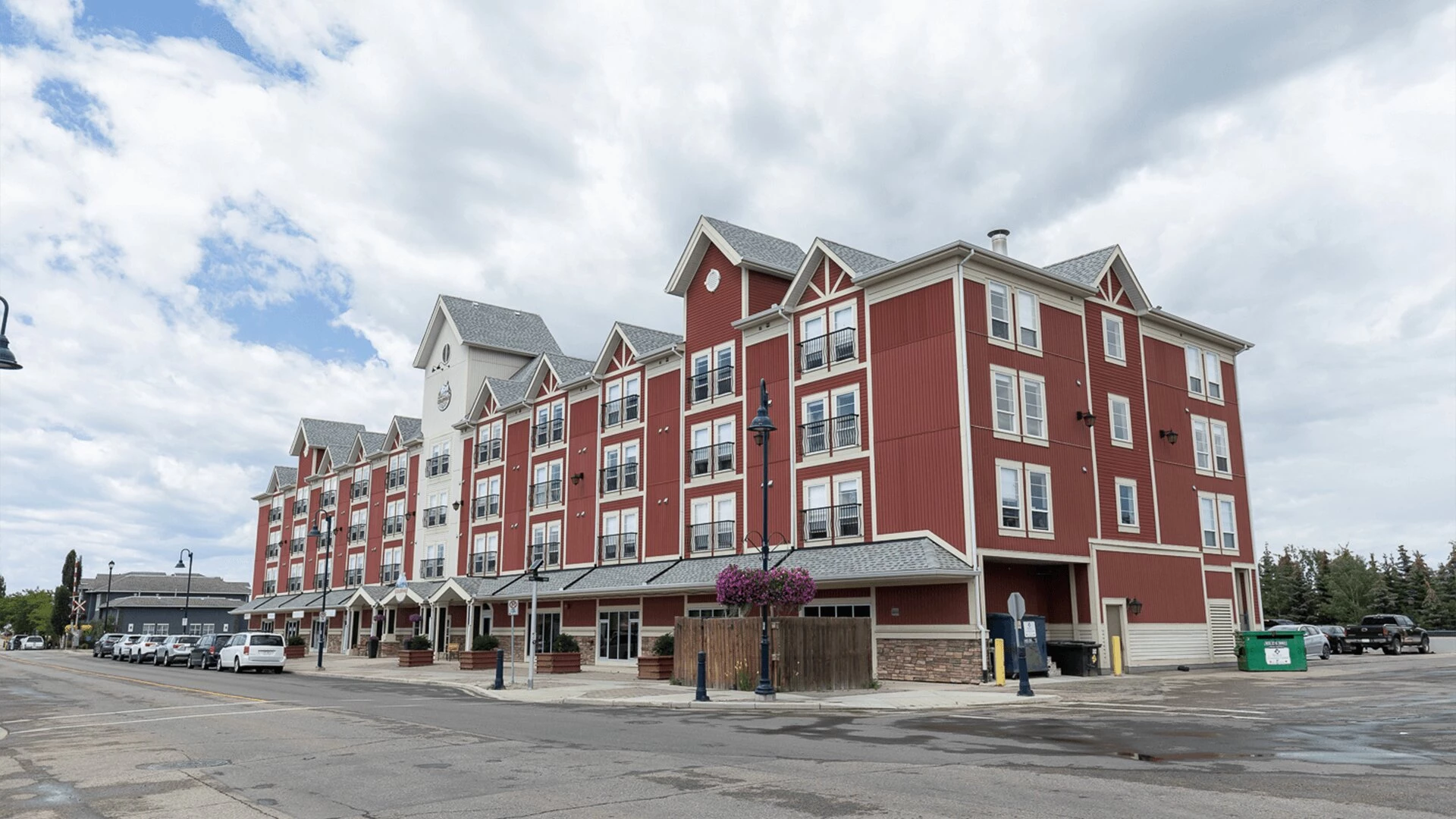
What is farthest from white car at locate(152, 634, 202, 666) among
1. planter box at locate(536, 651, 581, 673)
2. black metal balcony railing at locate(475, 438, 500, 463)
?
planter box at locate(536, 651, 581, 673)

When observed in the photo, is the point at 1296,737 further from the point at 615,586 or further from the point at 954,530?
the point at 615,586

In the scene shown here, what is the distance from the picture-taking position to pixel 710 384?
3800 centimetres

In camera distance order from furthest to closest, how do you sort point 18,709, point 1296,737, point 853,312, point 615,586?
point 615,586
point 853,312
point 18,709
point 1296,737

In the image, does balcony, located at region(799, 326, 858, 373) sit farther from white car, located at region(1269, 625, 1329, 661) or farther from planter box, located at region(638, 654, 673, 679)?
white car, located at region(1269, 625, 1329, 661)

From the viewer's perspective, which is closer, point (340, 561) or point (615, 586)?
point (615, 586)

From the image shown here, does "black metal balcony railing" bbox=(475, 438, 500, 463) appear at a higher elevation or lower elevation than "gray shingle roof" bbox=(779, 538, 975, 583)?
higher

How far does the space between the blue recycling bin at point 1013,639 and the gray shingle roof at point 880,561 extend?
1745 mm

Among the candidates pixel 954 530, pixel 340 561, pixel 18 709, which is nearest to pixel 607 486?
pixel 954 530

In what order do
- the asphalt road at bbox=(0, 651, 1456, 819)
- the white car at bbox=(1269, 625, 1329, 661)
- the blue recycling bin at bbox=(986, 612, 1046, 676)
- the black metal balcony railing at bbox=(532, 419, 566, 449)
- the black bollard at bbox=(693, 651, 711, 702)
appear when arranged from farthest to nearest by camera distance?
1. the black metal balcony railing at bbox=(532, 419, 566, 449)
2. the white car at bbox=(1269, 625, 1329, 661)
3. the blue recycling bin at bbox=(986, 612, 1046, 676)
4. the black bollard at bbox=(693, 651, 711, 702)
5. the asphalt road at bbox=(0, 651, 1456, 819)

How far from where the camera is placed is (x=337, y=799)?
9.94m

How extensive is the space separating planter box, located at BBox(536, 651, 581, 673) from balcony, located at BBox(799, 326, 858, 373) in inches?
500

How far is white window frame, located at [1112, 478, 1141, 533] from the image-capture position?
109 ft

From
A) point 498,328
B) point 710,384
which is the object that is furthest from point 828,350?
point 498,328

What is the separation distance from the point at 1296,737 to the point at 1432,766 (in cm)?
305
